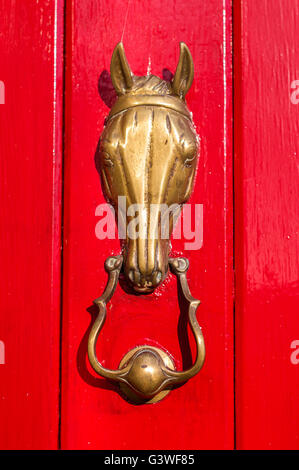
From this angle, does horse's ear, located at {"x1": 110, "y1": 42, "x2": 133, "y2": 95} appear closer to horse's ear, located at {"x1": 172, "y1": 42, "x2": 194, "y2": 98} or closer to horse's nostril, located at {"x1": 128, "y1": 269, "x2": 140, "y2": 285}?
horse's ear, located at {"x1": 172, "y1": 42, "x2": 194, "y2": 98}

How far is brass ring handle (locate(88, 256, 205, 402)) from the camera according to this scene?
1.41 feet

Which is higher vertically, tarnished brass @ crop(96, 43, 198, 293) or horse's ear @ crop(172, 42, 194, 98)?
horse's ear @ crop(172, 42, 194, 98)

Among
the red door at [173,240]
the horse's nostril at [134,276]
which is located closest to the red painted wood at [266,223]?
the red door at [173,240]

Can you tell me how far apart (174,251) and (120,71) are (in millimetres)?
186

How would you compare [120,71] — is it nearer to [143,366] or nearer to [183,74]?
[183,74]

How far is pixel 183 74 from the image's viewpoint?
0.45m

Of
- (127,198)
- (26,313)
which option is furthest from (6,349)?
(127,198)

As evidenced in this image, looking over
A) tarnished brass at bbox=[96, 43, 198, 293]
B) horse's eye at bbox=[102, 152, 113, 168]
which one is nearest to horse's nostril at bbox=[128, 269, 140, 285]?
tarnished brass at bbox=[96, 43, 198, 293]

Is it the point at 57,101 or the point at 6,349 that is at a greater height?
the point at 57,101

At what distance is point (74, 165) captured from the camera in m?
0.48

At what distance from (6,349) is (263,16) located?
1.46 ft

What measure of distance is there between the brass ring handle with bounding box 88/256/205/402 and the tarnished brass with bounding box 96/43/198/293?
0.10 ft

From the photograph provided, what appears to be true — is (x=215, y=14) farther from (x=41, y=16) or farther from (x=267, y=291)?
(x=267, y=291)

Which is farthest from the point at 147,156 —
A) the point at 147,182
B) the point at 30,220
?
the point at 30,220
